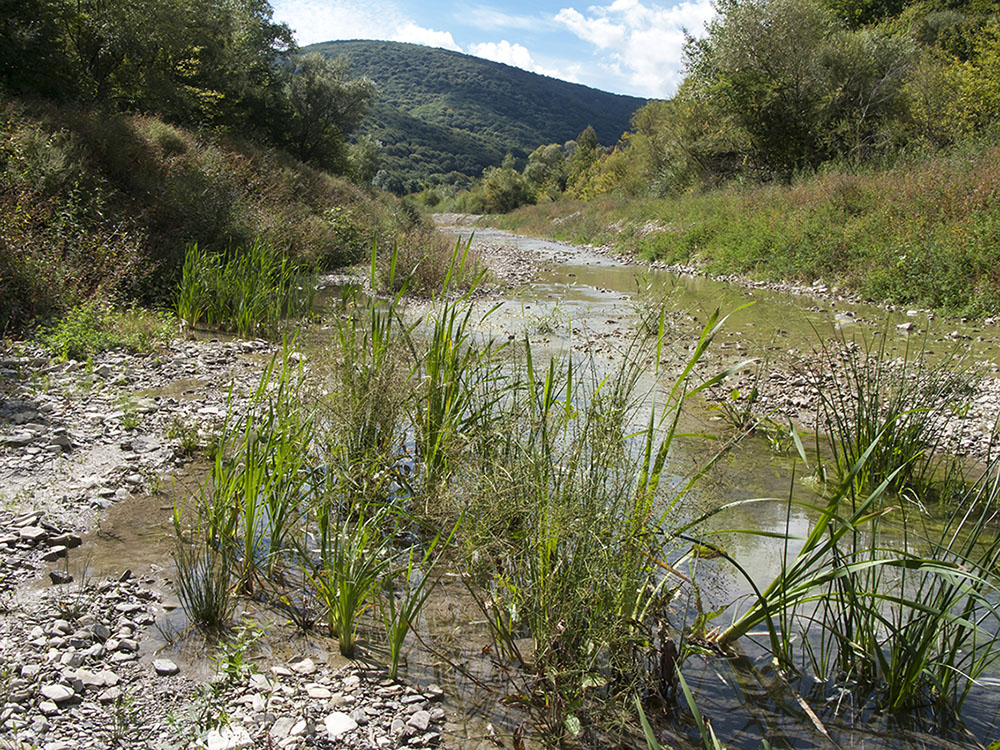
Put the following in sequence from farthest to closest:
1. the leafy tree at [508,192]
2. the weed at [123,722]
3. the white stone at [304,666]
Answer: the leafy tree at [508,192] → the white stone at [304,666] → the weed at [123,722]

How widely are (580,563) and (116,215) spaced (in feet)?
37.7

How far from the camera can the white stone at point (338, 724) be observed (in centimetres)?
253

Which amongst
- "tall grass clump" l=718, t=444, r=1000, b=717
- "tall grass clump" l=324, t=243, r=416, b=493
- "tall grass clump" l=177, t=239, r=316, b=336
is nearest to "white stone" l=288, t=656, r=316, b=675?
"tall grass clump" l=324, t=243, r=416, b=493

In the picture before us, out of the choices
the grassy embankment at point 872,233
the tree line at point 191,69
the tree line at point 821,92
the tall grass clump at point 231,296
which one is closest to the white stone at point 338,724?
the tall grass clump at point 231,296

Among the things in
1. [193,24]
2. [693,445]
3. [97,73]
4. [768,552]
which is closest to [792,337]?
[693,445]

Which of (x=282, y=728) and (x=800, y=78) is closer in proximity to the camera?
(x=282, y=728)

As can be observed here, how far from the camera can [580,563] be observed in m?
2.70

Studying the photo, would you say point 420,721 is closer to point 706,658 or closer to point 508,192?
point 706,658

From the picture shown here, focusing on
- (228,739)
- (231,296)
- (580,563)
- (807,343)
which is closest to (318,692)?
(228,739)

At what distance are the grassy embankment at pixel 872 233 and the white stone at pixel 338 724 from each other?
12302mm

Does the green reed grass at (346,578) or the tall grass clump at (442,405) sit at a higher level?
the tall grass clump at (442,405)

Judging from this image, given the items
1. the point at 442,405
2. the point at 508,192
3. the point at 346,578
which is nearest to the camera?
the point at 346,578

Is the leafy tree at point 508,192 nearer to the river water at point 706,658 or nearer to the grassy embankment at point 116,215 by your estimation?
the grassy embankment at point 116,215

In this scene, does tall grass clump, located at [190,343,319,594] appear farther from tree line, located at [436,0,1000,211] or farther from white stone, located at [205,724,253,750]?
tree line, located at [436,0,1000,211]
